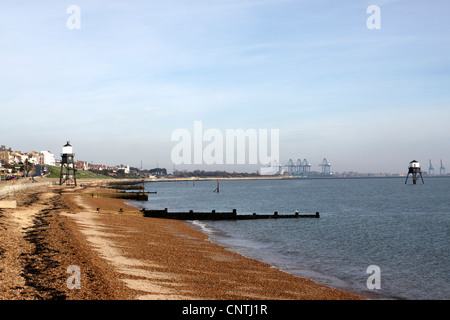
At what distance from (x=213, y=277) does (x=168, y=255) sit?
5.47 meters

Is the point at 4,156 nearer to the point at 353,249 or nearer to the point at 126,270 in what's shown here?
the point at 353,249

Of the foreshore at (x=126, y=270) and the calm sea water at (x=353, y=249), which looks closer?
the foreshore at (x=126, y=270)

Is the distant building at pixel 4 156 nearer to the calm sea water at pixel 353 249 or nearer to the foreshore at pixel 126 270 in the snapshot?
the calm sea water at pixel 353 249

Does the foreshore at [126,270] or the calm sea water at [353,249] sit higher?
the foreshore at [126,270]

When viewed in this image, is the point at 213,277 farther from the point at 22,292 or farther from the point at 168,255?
the point at 22,292

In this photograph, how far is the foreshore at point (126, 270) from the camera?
14219 millimetres

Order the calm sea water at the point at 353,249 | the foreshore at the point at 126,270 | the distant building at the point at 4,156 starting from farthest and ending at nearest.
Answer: the distant building at the point at 4,156, the calm sea water at the point at 353,249, the foreshore at the point at 126,270

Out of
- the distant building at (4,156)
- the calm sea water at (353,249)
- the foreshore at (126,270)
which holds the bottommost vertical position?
the calm sea water at (353,249)

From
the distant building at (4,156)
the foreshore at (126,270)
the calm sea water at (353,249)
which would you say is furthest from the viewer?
the distant building at (4,156)

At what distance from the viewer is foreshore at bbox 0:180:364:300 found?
1422 centimetres

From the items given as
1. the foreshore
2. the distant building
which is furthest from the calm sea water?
the distant building

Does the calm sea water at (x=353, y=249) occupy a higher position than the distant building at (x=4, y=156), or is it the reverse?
the distant building at (x=4, y=156)

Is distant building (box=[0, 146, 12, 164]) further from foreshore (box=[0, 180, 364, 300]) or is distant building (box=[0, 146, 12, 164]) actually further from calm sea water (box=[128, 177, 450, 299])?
foreshore (box=[0, 180, 364, 300])

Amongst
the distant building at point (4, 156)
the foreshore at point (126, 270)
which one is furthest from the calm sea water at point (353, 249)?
the distant building at point (4, 156)
